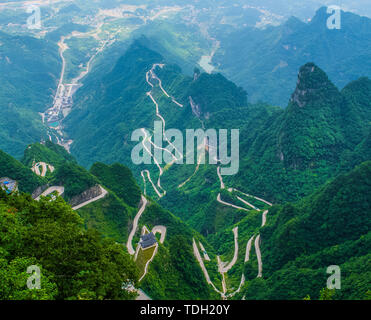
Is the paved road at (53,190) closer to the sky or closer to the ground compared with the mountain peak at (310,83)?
closer to the ground

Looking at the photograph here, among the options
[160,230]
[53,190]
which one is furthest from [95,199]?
[160,230]

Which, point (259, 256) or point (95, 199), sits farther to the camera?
point (259, 256)

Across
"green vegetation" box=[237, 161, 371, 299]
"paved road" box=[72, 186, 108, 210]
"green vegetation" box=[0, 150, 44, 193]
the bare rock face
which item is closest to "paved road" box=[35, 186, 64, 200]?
"green vegetation" box=[0, 150, 44, 193]

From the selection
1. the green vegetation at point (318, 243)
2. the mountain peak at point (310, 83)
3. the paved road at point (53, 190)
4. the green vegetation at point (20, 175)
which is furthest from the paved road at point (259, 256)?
the mountain peak at point (310, 83)

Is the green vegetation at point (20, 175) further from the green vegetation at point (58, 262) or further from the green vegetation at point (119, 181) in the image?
the green vegetation at point (58, 262)

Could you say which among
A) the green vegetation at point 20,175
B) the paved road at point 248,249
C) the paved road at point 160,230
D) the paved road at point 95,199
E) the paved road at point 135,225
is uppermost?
the green vegetation at point 20,175

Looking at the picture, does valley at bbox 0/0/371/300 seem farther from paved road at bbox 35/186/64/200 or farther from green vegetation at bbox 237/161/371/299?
paved road at bbox 35/186/64/200

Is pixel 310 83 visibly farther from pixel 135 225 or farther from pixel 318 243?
pixel 135 225
